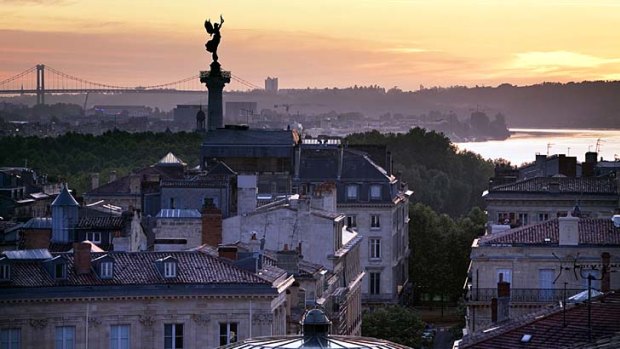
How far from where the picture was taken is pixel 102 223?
8125cm

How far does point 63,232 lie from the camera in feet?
255

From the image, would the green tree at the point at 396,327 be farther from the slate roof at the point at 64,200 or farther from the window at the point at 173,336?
the window at the point at 173,336

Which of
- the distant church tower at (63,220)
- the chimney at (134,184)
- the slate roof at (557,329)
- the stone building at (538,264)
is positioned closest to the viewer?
the slate roof at (557,329)

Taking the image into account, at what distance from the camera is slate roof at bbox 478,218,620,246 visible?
73.7m

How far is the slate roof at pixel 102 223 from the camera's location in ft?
263

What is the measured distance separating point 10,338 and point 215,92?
4073 inches

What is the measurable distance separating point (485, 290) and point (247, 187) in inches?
667

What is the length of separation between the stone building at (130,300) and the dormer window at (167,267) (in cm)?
4

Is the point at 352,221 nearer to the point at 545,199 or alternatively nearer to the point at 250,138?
the point at 250,138

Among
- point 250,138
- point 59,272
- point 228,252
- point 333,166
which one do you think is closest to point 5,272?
point 59,272

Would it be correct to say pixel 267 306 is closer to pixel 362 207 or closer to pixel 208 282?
pixel 208 282

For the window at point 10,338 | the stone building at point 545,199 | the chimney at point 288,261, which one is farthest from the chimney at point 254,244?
the stone building at point 545,199

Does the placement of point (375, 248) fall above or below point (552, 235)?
below

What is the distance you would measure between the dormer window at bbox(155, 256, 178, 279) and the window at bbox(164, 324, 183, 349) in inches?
56.3
